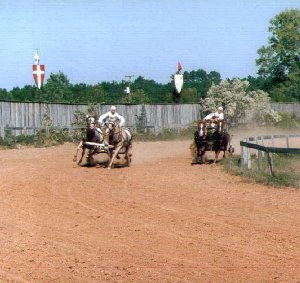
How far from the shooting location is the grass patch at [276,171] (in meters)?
18.1

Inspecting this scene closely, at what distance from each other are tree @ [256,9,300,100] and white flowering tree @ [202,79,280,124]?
21619 mm

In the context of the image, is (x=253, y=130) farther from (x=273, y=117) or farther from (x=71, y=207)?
(x=71, y=207)

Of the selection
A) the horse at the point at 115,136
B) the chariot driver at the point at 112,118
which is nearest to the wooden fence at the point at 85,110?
the chariot driver at the point at 112,118

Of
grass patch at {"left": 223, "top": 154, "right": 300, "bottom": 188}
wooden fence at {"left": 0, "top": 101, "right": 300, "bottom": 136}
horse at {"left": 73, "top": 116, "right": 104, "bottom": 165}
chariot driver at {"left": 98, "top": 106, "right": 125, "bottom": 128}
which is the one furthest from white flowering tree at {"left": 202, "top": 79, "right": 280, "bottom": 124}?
horse at {"left": 73, "top": 116, "right": 104, "bottom": 165}

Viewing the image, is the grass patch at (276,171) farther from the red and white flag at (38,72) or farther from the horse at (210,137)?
the red and white flag at (38,72)

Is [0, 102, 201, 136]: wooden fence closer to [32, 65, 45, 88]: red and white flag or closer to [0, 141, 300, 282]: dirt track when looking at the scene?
[32, 65, 45, 88]: red and white flag

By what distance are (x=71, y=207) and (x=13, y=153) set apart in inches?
707

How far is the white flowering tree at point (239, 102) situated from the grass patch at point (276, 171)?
1255 inches

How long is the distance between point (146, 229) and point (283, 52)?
73.5 metres

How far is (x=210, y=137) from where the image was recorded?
83.0 ft

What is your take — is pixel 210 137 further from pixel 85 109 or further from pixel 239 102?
pixel 239 102

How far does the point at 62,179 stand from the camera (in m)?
A: 19.5

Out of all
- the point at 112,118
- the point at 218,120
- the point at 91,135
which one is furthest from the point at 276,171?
the point at 91,135

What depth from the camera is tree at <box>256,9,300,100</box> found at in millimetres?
81625
